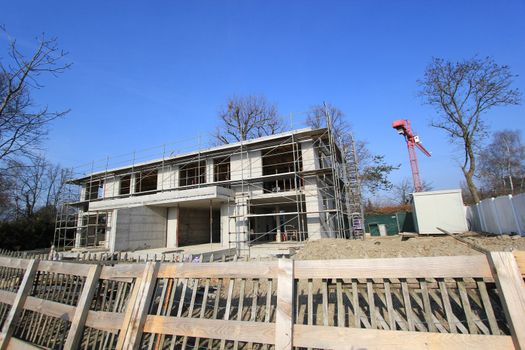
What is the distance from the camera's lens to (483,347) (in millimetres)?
1818

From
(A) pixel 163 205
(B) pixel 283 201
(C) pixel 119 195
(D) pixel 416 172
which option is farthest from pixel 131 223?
(D) pixel 416 172

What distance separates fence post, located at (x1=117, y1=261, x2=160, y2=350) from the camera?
8.88 feet

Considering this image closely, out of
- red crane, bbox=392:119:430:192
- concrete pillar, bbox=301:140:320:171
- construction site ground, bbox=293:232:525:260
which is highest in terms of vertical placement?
red crane, bbox=392:119:430:192

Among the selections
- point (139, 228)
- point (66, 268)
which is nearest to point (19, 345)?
point (66, 268)

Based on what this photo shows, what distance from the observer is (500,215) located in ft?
43.2

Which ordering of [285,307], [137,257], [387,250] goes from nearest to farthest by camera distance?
[285,307]
[387,250]
[137,257]

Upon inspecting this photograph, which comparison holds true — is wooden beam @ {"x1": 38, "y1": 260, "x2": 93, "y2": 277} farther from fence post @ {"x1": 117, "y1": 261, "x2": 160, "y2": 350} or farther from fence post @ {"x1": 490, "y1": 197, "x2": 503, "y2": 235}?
fence post @ {"x1": 490, "y1": 197, "x2": 503, "y2": 235}

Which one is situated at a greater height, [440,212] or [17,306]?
[440,212]

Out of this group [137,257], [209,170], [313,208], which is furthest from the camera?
[209,170]

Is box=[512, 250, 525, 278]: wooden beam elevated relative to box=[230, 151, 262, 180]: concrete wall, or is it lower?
lower

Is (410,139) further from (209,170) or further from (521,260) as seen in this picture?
(521,260)

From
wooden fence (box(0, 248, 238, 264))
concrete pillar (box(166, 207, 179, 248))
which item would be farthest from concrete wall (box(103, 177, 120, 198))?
wooden fence (box(0, 248, 238, 264))

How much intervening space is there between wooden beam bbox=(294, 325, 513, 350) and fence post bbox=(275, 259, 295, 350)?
0.24 feet

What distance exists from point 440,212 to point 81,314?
2053cm
